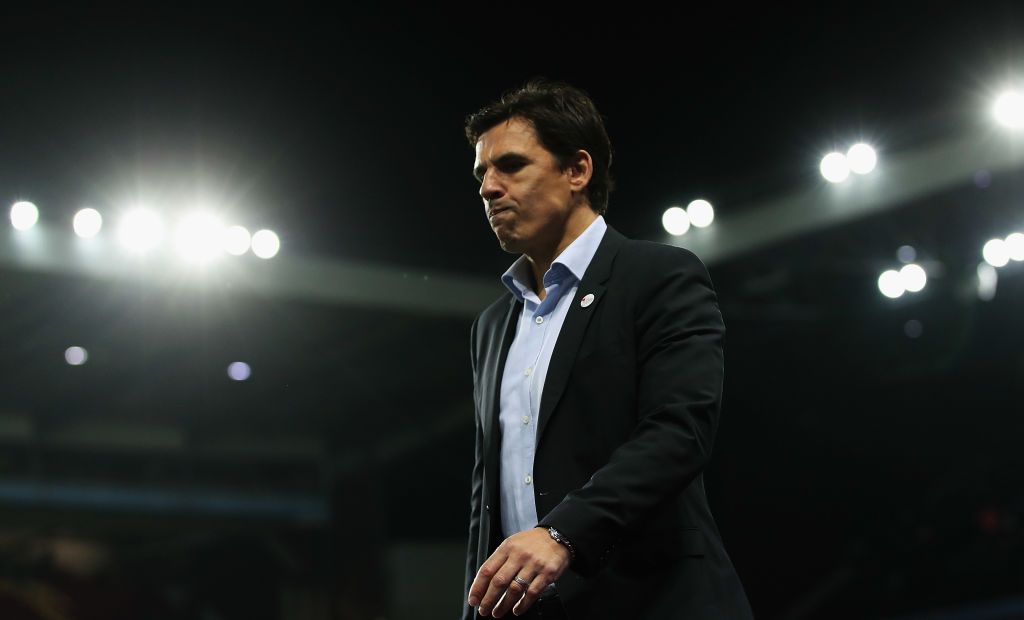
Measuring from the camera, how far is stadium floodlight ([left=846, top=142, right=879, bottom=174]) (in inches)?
187

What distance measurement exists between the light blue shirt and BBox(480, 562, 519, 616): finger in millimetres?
236

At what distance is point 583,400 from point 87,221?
414cm

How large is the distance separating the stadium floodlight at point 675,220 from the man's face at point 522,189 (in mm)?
3660

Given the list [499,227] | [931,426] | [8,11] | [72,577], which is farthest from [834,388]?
[499,227]

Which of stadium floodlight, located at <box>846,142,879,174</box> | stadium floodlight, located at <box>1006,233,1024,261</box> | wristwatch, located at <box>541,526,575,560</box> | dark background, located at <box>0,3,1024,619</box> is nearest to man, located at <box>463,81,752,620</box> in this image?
wristwatch, located at <box>541,526,575,560</box>

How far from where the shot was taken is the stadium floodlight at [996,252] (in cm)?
570

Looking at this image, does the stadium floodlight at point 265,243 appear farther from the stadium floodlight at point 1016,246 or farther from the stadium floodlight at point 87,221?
the stadium floodlight at point 1016,246

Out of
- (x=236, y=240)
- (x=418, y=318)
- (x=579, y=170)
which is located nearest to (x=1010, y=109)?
(x=418, y=318)

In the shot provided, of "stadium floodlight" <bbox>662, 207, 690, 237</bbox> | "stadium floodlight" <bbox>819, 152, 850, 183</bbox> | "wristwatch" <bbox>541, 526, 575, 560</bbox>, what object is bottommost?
"wristwatch" <bbox>541, 526, 575, 560</bbox>

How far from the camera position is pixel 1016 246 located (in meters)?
5.68

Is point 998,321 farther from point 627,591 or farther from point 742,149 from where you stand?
point 627,591

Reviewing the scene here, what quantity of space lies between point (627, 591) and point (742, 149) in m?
3.63

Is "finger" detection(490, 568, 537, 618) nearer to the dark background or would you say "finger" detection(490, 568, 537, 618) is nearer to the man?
the man

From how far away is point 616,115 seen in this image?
169 inches
